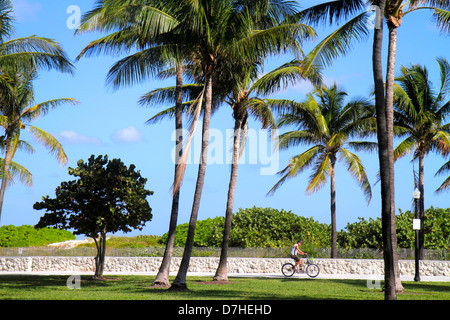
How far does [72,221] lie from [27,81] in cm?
805

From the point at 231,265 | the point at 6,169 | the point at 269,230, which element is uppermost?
the point at 6,169

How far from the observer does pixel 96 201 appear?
2181 centimetres

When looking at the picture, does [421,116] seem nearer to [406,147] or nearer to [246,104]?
[406,147]

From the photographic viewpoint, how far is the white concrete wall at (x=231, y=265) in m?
29.7

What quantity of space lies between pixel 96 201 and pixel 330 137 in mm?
14049

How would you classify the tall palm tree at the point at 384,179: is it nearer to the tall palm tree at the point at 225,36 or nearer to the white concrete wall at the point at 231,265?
the tall palm tree at the point at 225,36

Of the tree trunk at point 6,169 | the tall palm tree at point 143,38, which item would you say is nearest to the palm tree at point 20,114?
the tree trunk at point 6,169

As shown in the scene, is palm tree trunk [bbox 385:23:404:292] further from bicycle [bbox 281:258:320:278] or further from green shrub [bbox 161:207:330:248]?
green shrub [bbox 161:207:330:248]

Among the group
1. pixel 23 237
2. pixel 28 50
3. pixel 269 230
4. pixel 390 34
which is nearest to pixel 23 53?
pixel 28 50

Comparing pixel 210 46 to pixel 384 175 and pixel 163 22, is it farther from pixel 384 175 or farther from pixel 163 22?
pixel 384 175

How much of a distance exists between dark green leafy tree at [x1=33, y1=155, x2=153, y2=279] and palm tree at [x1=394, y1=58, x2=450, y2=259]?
14016 millimetres

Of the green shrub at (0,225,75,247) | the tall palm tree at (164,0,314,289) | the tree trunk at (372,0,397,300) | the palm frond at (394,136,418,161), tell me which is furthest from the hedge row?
the tree trunk at (372,0,397,300)

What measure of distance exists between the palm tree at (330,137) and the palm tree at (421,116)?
190cm

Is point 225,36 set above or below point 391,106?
above
